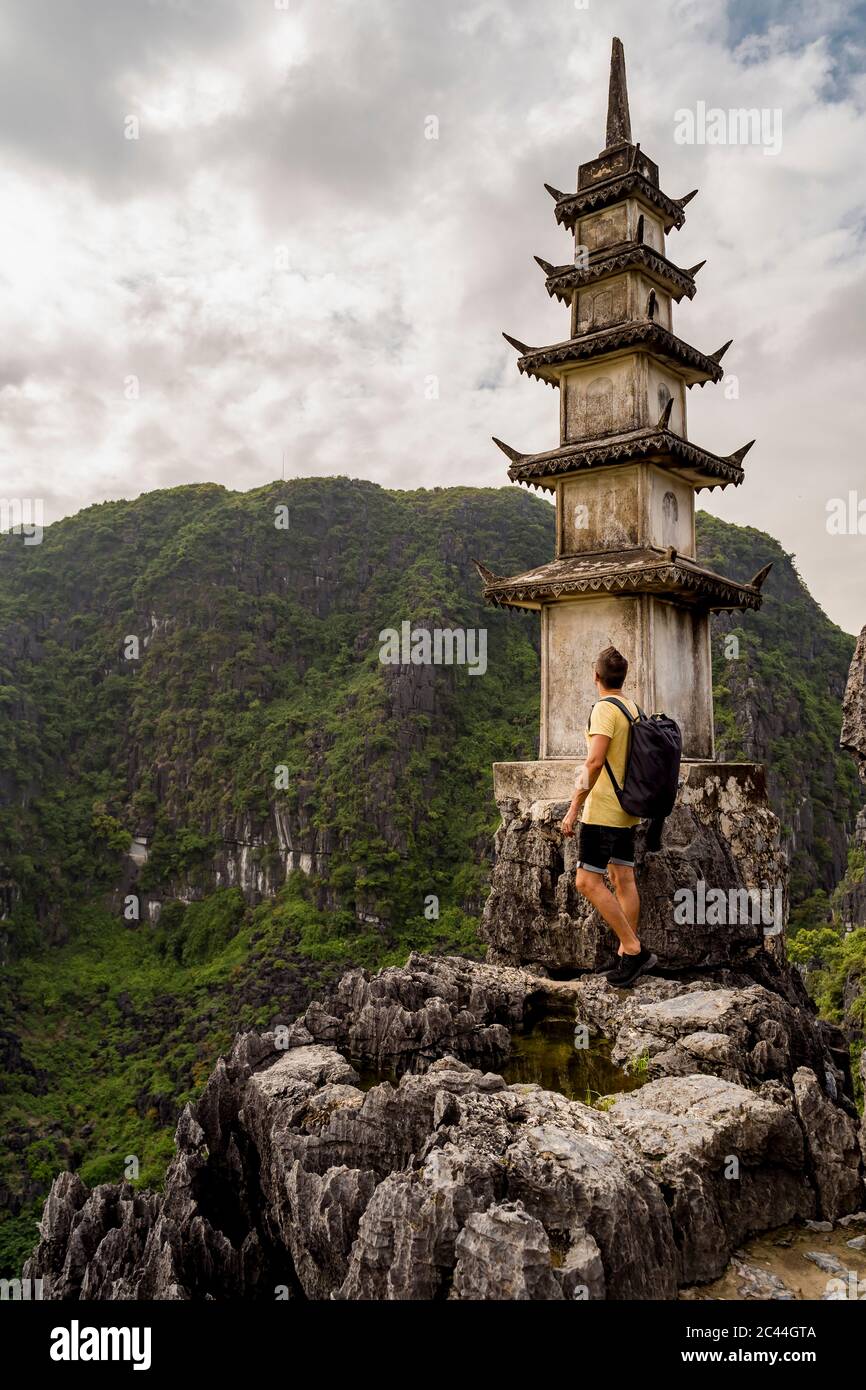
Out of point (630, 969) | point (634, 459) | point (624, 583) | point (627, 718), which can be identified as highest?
point (634, 459)

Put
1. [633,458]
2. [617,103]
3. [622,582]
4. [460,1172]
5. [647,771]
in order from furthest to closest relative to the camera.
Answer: [617,103] < [633,458] < [622,582] < [647,771] < [460,1172]

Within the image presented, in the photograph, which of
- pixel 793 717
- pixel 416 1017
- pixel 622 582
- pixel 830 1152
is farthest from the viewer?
pixel 793 717

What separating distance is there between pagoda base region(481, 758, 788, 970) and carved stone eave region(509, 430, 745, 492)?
167 inches

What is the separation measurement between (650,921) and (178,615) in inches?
2787

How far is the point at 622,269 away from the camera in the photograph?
1259 centimetres

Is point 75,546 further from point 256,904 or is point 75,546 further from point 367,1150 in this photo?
point 367,1150

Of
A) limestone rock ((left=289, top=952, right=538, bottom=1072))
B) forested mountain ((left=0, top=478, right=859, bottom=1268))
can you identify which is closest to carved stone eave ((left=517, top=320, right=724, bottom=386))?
limestone rock ((left=289, top=952, right=538, bottom=1072))

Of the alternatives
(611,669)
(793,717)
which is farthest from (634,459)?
(793,717)

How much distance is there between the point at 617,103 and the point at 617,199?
1731 millimetres

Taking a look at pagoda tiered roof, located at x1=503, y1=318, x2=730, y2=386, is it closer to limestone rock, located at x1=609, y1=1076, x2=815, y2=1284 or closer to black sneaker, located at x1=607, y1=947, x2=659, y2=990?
black sneaker, located at x1=607, y1=947, x2=659, y2=990

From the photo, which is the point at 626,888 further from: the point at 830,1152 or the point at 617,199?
the point at 617,199

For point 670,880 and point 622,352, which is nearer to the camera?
point 670,880

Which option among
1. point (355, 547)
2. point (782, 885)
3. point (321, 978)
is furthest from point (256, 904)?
point (782, 885)

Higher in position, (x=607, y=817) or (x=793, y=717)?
(x=793, y=717)
